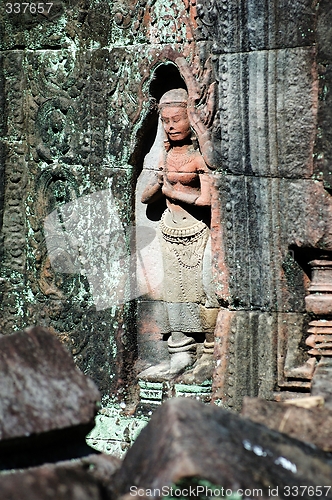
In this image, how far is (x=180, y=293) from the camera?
7219 mm

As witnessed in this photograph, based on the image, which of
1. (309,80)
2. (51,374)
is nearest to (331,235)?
(309,80)

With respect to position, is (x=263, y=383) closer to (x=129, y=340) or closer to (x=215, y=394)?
(x=215, y=394)

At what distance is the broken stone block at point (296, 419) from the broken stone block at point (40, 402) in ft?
2.36

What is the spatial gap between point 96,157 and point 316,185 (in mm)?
1767

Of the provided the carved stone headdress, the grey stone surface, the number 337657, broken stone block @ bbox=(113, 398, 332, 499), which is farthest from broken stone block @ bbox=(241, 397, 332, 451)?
the number 337657

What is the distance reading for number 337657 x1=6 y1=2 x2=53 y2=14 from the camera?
7.46 m

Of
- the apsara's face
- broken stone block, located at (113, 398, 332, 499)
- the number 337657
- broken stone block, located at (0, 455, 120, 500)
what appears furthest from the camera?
the number 337657

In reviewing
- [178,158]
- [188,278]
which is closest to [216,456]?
[188,278]

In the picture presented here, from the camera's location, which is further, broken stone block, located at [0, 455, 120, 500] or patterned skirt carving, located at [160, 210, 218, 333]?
patterned skirt carving, located at [160, 210, 218, 333]

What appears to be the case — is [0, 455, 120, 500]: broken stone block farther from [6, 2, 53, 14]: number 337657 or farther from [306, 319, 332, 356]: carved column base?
[6, 2, 53, 14]: number 337657

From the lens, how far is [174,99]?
7004 millimetres

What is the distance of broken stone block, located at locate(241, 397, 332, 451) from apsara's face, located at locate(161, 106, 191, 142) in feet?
9.03

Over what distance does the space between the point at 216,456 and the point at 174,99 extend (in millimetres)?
3504

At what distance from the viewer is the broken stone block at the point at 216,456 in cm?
394
